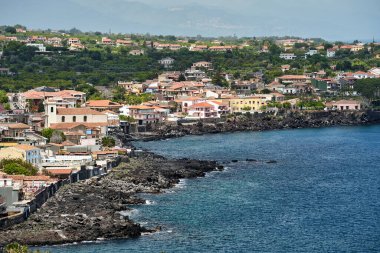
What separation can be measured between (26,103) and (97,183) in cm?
2246

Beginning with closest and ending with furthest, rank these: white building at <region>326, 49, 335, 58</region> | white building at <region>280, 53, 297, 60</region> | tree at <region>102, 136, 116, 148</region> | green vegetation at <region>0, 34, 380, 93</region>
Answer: tree at <region>102, 136, 116, 148</region>
green vegetation at <region>0, 34, 380, 93</region>
white building at <region>280, 53, 297, 60</region>
white building at <region>326, 49, 335, 58</region>

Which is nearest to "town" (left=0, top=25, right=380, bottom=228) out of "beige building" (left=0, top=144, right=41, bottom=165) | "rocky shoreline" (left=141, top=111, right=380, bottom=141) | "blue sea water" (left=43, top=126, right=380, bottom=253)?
"beige building" (left=0, top=144, right=41, bottom=165)

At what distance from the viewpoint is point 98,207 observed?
29000 mm

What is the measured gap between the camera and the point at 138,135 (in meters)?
56.5

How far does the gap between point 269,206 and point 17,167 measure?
9.04 metres

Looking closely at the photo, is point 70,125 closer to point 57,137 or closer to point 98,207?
point 57,137

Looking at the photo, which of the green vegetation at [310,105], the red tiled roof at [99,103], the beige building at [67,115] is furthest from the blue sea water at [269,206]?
the green vegetation at [310,105]

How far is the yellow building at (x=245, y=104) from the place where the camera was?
68.0 meters

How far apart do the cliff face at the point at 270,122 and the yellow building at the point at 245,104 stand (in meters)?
1.41

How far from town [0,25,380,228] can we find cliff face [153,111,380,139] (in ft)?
3.40

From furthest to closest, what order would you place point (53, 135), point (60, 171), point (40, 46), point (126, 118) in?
point (40, 46) < point (126, 118) < point (53, 135) < point (60, 171)

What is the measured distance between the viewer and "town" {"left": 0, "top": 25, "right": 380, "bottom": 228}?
34781 mm

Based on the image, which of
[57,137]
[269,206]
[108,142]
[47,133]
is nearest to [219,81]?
[108,142]

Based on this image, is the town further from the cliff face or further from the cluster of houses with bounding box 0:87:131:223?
the cliff face
